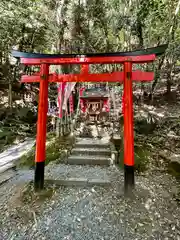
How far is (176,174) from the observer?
14.0ft

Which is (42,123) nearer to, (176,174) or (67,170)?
(67,170)

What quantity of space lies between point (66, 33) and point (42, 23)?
174cm

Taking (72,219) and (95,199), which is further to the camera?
(95,199)

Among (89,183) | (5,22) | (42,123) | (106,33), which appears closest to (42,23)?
(5,22)

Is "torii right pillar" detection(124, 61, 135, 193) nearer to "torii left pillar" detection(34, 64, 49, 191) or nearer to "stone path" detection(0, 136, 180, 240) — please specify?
"stone path" detection(0, 136, 180, 240)

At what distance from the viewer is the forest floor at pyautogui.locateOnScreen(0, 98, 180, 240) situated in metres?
2.54

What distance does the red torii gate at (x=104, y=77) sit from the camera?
338 cm

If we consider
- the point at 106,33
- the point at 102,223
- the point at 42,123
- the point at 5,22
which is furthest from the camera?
the point at 106,33

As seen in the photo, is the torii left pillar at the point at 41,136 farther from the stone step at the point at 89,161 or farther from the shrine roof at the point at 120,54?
the stone step at the point at 89,161

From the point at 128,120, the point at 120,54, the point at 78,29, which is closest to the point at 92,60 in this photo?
the point at 120,54

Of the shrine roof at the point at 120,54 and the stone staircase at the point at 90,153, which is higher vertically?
the shrine roof at the point at 120,54

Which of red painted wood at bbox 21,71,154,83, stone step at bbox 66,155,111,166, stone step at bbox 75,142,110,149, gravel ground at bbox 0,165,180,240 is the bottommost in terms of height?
gravel ground at bbox 0,165,180,240

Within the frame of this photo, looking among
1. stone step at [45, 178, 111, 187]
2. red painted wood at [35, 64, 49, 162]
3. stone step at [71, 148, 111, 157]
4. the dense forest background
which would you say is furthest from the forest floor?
the dense forest background

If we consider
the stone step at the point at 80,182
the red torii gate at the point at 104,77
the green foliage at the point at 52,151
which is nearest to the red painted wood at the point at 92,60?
the red torii gate at the point at 104,77
